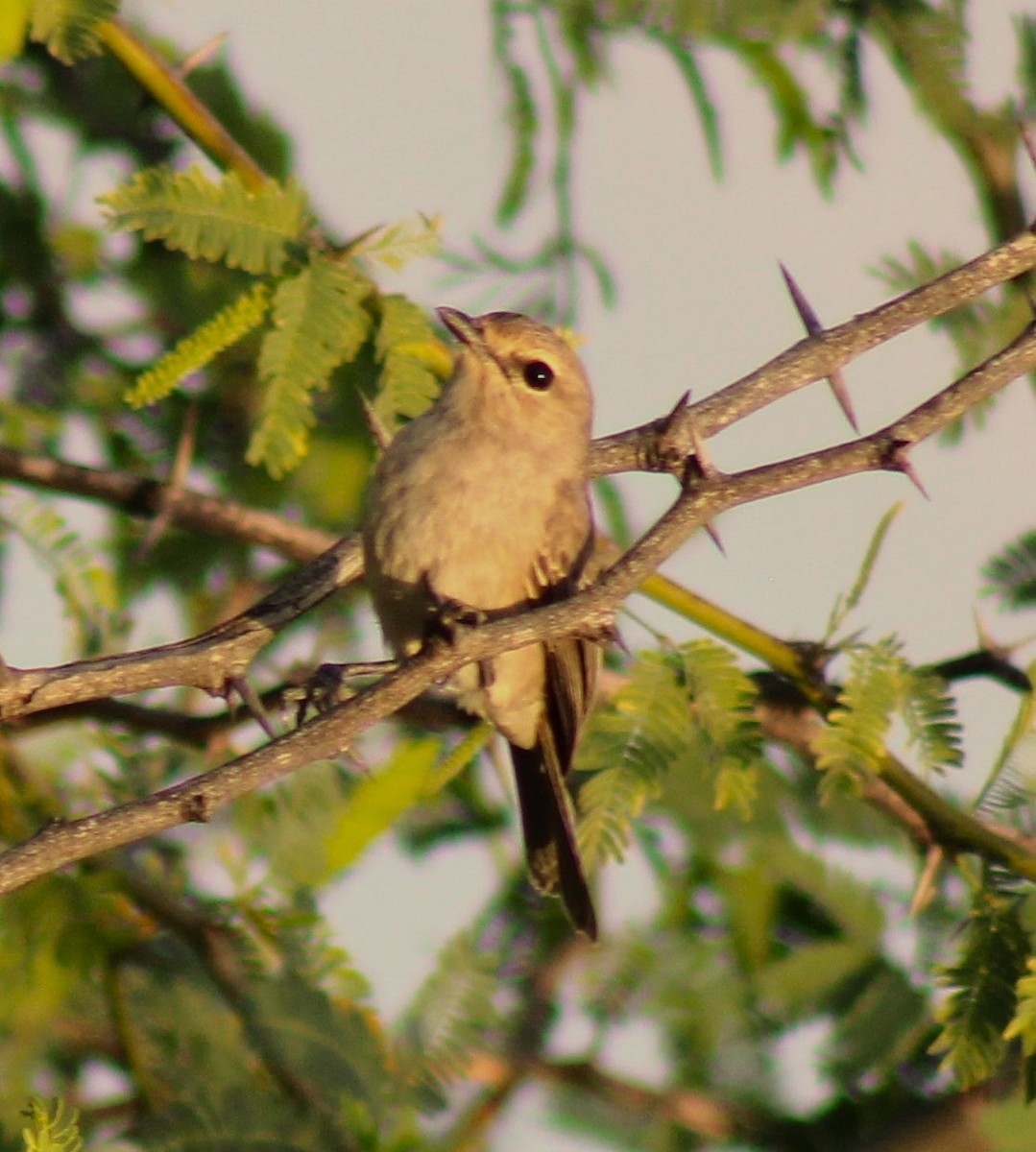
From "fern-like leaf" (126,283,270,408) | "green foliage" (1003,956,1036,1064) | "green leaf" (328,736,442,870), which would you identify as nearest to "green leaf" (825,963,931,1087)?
"green foliage" (1003,956,1036,1064)

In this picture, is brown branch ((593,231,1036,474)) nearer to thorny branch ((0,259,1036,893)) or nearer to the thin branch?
thorny branch ((0,259,1036,893))

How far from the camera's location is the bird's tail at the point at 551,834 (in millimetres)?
5324

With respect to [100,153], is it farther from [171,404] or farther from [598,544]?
[598,544]

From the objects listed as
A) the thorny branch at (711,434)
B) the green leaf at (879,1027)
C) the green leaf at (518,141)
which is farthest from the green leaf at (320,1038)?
the green leaf at (518,141)

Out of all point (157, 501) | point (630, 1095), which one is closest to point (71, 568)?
point (157, 501)

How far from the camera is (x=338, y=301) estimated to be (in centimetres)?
485

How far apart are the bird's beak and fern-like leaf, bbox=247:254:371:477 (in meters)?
0.33

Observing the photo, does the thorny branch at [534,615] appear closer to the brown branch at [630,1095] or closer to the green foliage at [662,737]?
the green foliage at [662,737]

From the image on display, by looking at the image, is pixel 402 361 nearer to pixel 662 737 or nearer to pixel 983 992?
pixel 662 737

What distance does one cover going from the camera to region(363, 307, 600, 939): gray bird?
4.71 m

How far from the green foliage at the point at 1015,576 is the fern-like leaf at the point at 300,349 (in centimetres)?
218

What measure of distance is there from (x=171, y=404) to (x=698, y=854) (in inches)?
95.2

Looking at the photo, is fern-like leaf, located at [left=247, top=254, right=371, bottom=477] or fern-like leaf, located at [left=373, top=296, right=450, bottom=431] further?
fern-like leaf, located at [left=373, top=296, right=450, bottom=431]

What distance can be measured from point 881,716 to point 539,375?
139cm
